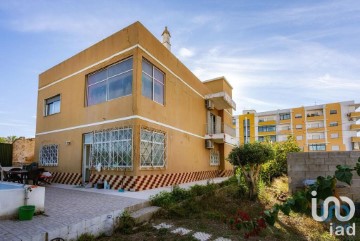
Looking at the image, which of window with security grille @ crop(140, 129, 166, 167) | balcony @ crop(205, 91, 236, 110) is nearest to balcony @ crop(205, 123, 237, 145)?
balcony @ crop(205, 91, 236, 110)

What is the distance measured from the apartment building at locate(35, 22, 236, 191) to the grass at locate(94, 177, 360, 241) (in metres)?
2.84

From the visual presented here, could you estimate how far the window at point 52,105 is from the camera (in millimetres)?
15625

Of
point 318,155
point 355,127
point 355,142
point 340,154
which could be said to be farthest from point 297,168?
point 355,127

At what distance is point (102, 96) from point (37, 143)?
23.4 ft

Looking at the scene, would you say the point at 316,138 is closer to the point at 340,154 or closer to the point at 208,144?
the point at 208,144

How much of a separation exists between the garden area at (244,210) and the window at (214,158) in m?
7.53

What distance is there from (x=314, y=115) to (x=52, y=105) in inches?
2067

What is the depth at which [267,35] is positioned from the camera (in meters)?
8.66

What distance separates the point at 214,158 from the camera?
20.6 metres

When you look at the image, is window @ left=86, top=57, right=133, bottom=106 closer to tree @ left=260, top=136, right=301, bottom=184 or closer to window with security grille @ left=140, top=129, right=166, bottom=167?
window with security grille @ left=140, top=129, right=166, bottom=167

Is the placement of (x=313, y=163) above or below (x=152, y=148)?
below

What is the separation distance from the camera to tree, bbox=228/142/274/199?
9.66 meters

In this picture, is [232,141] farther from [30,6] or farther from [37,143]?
[30,6]

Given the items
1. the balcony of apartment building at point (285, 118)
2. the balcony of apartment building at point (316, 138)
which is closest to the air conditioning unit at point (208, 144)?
the balcony of apartment building at point (285, 118)
